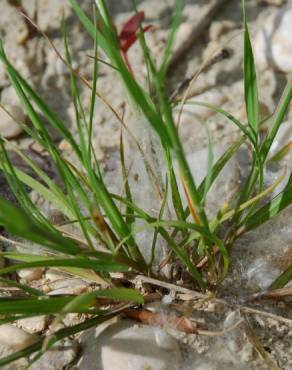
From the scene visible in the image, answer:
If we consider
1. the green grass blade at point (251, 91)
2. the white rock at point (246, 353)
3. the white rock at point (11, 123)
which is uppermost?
the white rock at point (11, 123)

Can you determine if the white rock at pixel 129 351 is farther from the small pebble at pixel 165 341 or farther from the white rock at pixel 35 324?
the white rock at pixel 35 324

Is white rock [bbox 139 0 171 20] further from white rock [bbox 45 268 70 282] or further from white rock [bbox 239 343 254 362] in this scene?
white rock [bbox 239 343 254 362]

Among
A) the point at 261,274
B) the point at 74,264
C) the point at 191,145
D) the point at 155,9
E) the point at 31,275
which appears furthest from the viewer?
the point at 155,9

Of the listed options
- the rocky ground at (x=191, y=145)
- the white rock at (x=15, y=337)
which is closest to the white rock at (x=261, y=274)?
the rocky ground at (x=191, y=145)

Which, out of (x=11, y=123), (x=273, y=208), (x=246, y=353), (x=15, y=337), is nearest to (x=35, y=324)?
(x=15, y=337)

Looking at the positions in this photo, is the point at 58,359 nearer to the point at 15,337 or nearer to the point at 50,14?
the point at 15,337

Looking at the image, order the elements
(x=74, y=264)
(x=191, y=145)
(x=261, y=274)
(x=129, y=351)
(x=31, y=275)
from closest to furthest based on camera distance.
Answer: (x=74, y=264)
(x=129, y=351)
(x=261, y=274)
(x=31, y=275)
(x=191, y=145)

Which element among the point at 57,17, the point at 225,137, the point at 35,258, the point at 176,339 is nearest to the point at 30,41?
the point at 57,17

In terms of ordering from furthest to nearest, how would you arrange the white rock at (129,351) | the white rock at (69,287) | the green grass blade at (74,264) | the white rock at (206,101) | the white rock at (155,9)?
1. the white rock at (155,9)
2. the white rock at (206,101)
3. the white rock at (69,287)
4. the white rock at (129,351)
5. the green grass blade at (74,264)
